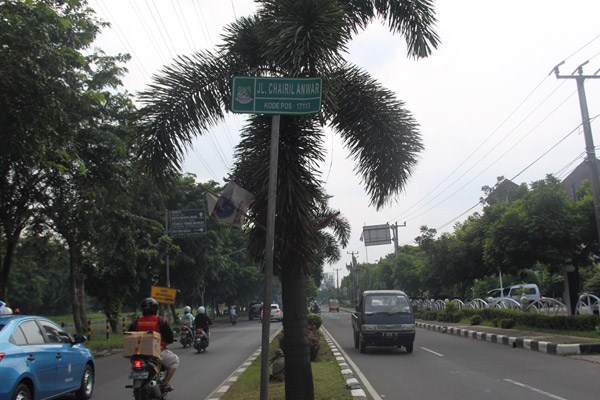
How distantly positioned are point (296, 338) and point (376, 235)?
33024 millimetres

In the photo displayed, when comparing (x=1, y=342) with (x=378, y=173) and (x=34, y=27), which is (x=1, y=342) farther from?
(x=34, y=27)

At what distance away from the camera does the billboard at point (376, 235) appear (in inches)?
1533

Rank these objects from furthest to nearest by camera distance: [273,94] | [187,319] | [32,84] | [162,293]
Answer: [162,293] < [187,319] < [32,84] < [273,94]

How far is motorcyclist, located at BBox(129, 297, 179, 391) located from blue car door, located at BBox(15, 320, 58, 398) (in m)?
1.40

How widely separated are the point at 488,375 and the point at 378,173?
484 centimetres

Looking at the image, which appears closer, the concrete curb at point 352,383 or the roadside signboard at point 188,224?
the concrete curb at point 352,383

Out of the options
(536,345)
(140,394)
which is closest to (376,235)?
(536,345)

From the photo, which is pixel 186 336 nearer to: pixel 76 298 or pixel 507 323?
pixel 76 298

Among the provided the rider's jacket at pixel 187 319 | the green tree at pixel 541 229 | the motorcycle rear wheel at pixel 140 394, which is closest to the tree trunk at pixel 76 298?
the rider's jacket at pixel 187 319

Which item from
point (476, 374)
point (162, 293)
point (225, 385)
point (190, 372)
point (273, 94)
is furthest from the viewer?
point (162, 293)

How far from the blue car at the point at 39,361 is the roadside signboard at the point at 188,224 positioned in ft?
57.0

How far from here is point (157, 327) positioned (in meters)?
6.99

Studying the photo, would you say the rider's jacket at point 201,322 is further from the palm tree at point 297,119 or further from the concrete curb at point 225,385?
the palm tree at point 297,119

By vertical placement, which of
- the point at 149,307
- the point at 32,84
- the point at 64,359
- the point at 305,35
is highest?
the point at 32,84
